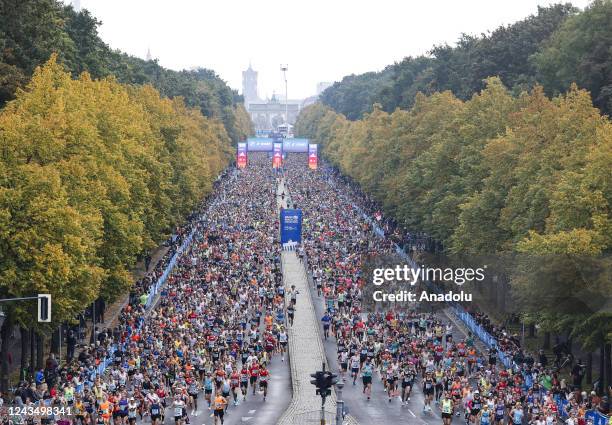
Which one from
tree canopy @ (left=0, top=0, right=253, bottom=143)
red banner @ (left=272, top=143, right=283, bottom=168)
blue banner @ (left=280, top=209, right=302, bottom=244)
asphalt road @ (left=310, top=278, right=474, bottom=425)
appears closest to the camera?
asphalt road @ (left=310, top=278, right=474, bottom=425)

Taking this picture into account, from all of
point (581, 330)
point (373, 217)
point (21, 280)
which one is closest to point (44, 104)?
point (21, 280)

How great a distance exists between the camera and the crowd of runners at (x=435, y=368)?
139ft

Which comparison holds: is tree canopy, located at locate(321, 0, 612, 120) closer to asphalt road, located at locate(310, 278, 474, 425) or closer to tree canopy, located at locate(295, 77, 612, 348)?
tree canopy, located at locate(295, 77, 612, 348)

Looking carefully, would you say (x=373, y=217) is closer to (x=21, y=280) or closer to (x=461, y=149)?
(x=461, y=149)

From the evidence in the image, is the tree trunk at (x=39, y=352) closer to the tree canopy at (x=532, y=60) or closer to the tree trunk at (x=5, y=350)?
the tree trunk at (x=5, y=350)

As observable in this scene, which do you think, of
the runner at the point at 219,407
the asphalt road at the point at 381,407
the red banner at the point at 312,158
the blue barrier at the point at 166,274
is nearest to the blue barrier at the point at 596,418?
the asphalt road at the point at 381,407

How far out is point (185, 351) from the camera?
5259cm

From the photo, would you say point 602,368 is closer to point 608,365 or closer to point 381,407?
point 608,365

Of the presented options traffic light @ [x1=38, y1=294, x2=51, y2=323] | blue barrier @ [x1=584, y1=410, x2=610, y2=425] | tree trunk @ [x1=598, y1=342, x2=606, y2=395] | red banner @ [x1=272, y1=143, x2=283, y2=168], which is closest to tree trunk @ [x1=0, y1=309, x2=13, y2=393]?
traffic light @ [x1=38, y1=294, x2=51, y2=323]

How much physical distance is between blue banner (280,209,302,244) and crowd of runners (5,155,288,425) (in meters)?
2.39

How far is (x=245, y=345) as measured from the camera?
2184 inches

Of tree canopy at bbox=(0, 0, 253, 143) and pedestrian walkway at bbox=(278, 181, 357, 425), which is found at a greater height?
tree canopy at bbox=(0, 0, 253, 143)

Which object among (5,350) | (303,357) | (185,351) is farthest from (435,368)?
(5,350)

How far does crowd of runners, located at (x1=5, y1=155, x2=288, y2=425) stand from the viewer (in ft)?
139
